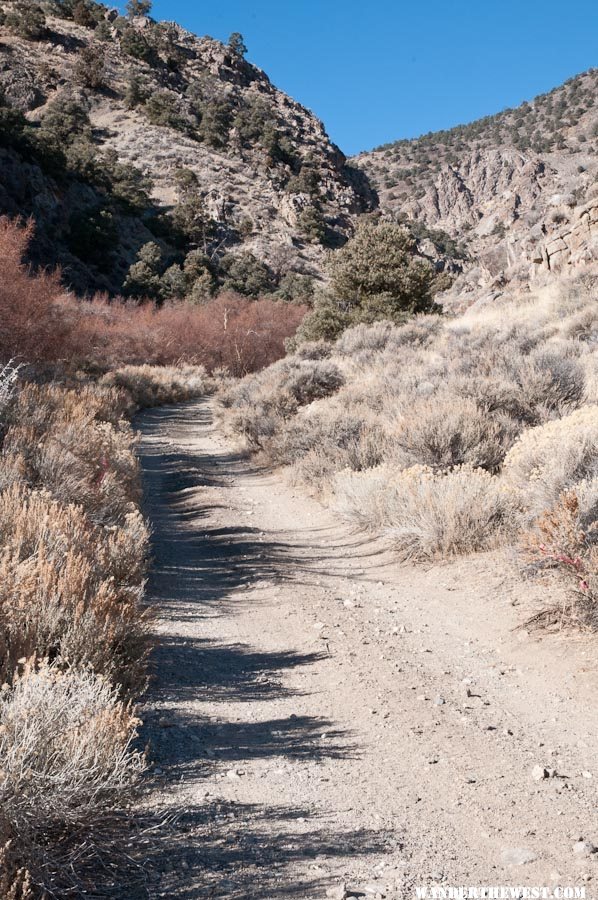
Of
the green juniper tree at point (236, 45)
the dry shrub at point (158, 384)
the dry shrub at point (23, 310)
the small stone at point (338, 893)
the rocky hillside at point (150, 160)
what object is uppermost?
the green juniper tree at point (236, 45)

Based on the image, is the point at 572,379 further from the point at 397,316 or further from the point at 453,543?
the point at 397,316

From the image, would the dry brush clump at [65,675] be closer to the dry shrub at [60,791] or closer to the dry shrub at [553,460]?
the dry shrub at [60,791]

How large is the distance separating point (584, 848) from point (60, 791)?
2055mm

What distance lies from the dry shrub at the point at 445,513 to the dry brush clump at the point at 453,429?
0.01 m

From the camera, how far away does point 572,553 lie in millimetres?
4438

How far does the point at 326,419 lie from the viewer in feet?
35.7

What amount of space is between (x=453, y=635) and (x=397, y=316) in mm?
19911

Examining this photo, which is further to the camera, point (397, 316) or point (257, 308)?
point (257, 308)

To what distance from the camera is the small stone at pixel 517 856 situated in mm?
2482

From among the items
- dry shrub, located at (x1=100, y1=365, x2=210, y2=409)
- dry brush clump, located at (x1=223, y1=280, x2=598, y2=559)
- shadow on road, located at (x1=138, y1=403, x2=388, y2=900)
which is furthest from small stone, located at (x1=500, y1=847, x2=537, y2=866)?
dry shrub, located at (x1=100, y1=365, x2=210, y2=409)

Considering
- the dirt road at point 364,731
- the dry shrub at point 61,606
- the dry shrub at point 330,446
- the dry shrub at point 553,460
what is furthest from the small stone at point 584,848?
the dry shrub at point 330,446

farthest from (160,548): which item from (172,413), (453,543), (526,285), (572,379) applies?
(526,285)

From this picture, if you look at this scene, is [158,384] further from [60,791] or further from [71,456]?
[60,791]

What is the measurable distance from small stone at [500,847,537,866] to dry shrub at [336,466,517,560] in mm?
3679
